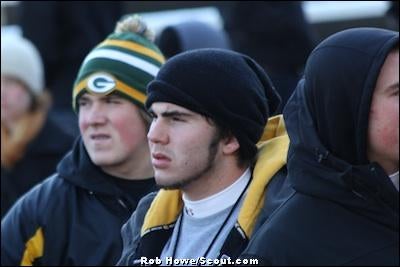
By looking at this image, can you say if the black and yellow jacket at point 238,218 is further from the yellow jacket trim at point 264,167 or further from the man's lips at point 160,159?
the man's lips at point 160,159

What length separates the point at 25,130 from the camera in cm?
703

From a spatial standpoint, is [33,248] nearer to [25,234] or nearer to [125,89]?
[25,234]

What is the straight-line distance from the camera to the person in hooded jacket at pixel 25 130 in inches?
274

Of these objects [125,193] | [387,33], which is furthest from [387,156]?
[125,193]

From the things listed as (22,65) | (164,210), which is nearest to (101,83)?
(164,210)

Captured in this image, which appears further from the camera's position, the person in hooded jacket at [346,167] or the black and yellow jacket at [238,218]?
the black and yellow jacket at [238,218]

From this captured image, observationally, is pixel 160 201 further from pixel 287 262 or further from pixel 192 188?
pixel 287 262

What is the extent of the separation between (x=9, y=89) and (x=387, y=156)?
3902mm

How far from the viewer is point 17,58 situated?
716 cm

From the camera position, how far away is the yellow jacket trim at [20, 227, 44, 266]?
5.39m

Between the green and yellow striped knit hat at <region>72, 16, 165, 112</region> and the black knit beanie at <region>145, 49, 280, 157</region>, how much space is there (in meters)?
1.04

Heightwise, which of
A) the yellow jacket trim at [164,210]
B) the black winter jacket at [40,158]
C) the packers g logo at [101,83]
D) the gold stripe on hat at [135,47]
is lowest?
the black winter jacket at [40,158]

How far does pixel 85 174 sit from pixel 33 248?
1.35 ft

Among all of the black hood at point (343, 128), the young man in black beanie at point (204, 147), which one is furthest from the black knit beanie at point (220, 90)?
the black hood at point (343, 128)
